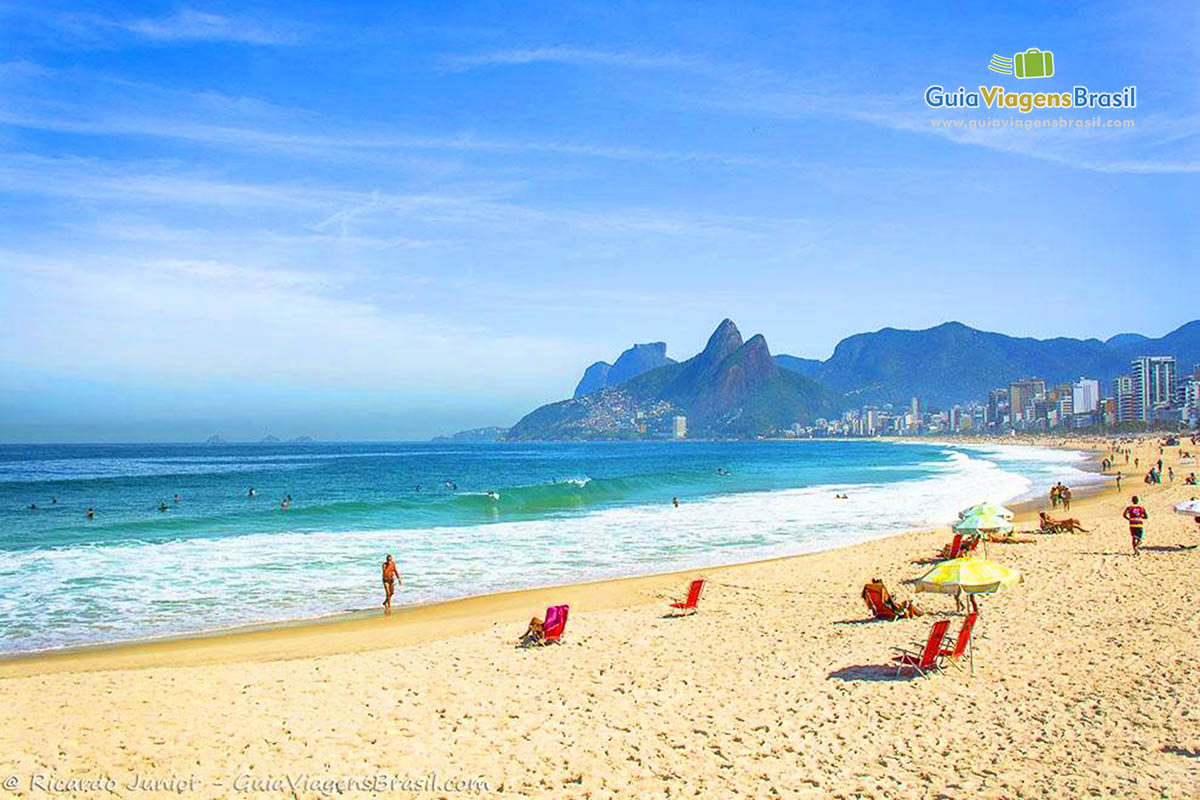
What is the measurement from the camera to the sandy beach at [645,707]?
6789 mm

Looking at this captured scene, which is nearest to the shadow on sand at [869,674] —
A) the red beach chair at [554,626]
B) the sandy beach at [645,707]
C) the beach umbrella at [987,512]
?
the sandy beach at [645,707]

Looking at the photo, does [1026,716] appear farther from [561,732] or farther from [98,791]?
[98,791]

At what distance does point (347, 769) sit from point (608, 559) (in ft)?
49.2

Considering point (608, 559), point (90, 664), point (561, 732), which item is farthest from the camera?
point (608, 559)

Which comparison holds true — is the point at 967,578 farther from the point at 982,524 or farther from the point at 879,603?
the point at 982,524

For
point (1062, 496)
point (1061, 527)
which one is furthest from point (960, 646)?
point (1062, 496)

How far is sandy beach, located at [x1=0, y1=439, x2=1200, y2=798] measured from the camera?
6789 millimetres

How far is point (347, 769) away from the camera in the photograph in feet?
23.2

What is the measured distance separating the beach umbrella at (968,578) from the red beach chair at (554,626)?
513cm

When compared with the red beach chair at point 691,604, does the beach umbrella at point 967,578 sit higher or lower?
higher

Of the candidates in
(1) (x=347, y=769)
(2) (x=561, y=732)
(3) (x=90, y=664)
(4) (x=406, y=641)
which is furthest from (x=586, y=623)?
(3) (x=90, y=664)

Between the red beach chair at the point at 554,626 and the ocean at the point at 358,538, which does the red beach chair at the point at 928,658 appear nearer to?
the red beach chair at the point at 554,626

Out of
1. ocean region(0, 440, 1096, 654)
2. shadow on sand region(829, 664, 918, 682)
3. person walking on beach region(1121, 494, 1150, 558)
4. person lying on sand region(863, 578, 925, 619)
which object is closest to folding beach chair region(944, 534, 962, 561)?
person walking on beach region(1121, 494, 1150, 558)

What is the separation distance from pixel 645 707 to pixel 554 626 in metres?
3.46
